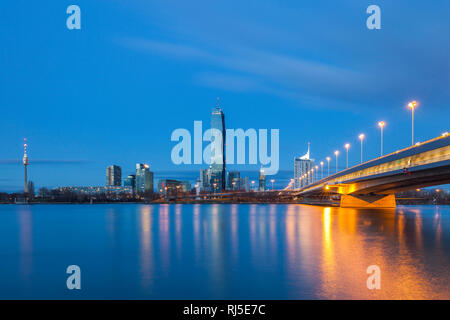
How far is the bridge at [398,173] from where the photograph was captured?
35125mm

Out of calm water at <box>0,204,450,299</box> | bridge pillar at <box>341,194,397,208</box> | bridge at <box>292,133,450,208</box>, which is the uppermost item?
bridge at <box>292,133,450,208</box>

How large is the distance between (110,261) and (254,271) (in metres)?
7.61

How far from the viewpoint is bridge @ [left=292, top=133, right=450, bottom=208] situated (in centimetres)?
3512

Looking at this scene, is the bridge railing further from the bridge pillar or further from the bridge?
the bridge pillar

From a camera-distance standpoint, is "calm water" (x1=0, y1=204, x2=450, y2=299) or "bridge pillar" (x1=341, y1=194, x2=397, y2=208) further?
"bridge pillar" (x1=341, y1=194, x2=397, y2=208)

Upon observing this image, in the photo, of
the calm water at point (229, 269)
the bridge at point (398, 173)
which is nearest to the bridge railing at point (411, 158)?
the bridge at point (398, 173)

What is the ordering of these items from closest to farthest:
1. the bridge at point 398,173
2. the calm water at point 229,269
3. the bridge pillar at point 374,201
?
the calm water at point 229,269 → the bridge at point 398,173 → the bridge pillar at point 374,201

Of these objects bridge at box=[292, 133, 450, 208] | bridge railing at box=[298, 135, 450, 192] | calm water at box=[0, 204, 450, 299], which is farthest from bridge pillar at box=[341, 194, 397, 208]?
calm water at box=[0, 204, 450, 299]

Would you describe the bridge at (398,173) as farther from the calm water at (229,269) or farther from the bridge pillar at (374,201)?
the calm water at (229,269)

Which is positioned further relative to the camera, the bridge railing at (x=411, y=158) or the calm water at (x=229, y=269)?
the bridge railing at (x=411, y=158)

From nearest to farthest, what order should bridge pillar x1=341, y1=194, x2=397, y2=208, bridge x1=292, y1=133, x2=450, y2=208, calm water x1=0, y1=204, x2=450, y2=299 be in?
calm water x1=0, y1=204, x2=450, y2=299
bridge x1=292, y1=133, x2=450, y2=208
bridge pillar x1=341, y1=194, x2=397, y2=208
